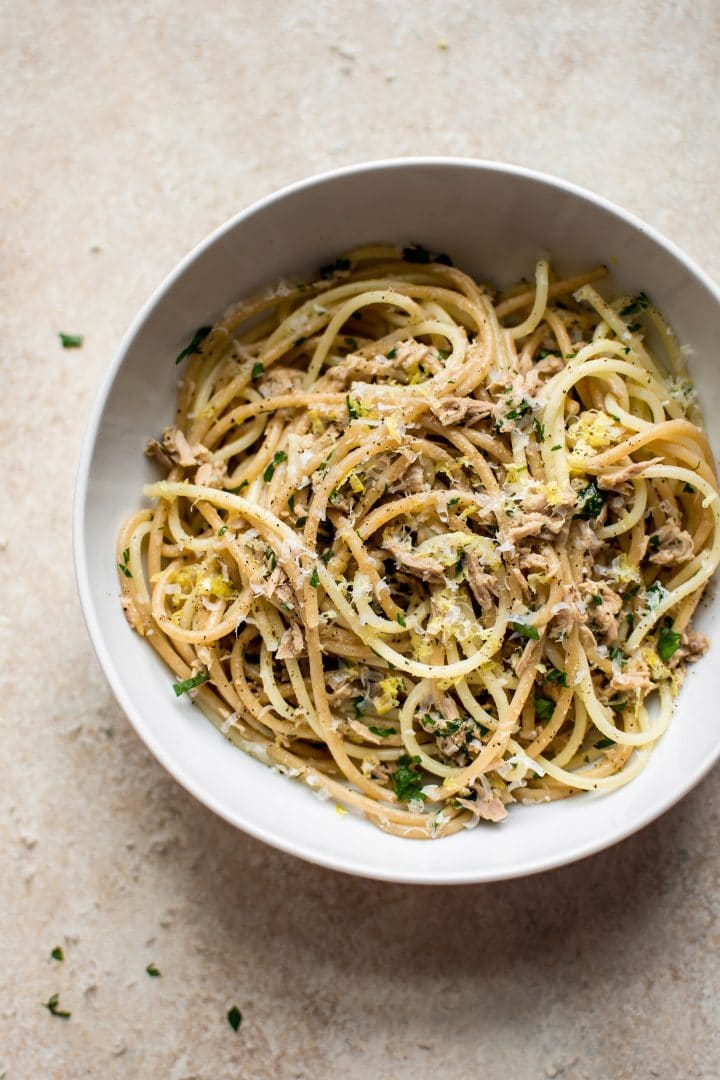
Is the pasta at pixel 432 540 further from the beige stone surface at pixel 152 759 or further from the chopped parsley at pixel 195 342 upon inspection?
the beige stone surface at pixel 152 759

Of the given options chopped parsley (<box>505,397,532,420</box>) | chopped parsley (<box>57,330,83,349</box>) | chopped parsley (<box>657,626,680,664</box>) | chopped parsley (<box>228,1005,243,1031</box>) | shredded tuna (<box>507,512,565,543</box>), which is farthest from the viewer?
chopped parsley (<box>57,330,83,349</box>)

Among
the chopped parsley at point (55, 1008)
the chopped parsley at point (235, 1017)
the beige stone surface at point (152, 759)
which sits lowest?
the chopped parsley at point (55, 1008)

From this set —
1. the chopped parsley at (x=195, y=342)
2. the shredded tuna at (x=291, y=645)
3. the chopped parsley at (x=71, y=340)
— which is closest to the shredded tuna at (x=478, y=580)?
the shredded tuna at (x=291, y=645)

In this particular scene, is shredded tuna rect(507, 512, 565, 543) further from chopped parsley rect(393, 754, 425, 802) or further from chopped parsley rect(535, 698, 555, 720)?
chopped parsley rect(393, 754, 425, 802)

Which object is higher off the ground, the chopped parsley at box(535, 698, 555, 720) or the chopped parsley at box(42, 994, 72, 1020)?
the chopped parsley at box(535, 698, 555, 720)

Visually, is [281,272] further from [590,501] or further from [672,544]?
[672,544]

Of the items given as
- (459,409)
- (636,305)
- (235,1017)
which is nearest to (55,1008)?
(235,1017)

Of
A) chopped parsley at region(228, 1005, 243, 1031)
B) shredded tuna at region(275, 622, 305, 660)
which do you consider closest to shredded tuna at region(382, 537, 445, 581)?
shredded tuna at region(275, 622, 305, 660)
